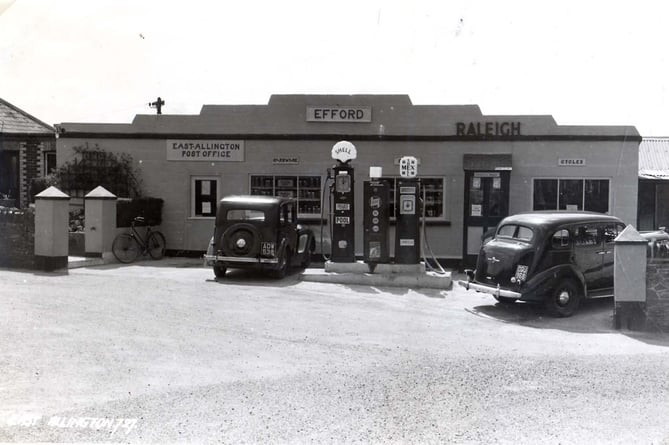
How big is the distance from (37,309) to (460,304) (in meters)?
6.78

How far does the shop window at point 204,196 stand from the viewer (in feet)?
58.7

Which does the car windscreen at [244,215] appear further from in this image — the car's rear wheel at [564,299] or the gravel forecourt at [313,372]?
the car's rear wheel at [564,299]

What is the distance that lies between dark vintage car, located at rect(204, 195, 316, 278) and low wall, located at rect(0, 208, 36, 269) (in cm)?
376

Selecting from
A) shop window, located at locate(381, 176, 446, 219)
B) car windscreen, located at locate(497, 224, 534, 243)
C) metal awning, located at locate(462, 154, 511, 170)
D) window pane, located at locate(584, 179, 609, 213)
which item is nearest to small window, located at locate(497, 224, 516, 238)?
car windscreen, located at locate(497, 224, 534, 243)

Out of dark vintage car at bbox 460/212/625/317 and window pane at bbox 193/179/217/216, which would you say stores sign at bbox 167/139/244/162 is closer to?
window pane at bbox 193/179/217/216

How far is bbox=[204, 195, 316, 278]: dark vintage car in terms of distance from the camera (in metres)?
12.8

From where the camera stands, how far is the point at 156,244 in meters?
17.1

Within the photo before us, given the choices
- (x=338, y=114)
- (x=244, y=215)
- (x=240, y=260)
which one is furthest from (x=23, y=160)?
(x=240, y=260)

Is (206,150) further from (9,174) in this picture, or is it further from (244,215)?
(9,174)

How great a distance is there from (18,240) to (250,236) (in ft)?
16.5

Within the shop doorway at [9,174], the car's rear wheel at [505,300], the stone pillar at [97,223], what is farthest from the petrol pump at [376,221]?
the shop doorway at [9,174]

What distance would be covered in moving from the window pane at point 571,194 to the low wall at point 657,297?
813cm

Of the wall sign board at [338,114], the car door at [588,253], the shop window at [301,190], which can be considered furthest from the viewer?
the shop window at [301,190]

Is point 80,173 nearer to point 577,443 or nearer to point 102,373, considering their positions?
point 102,373
